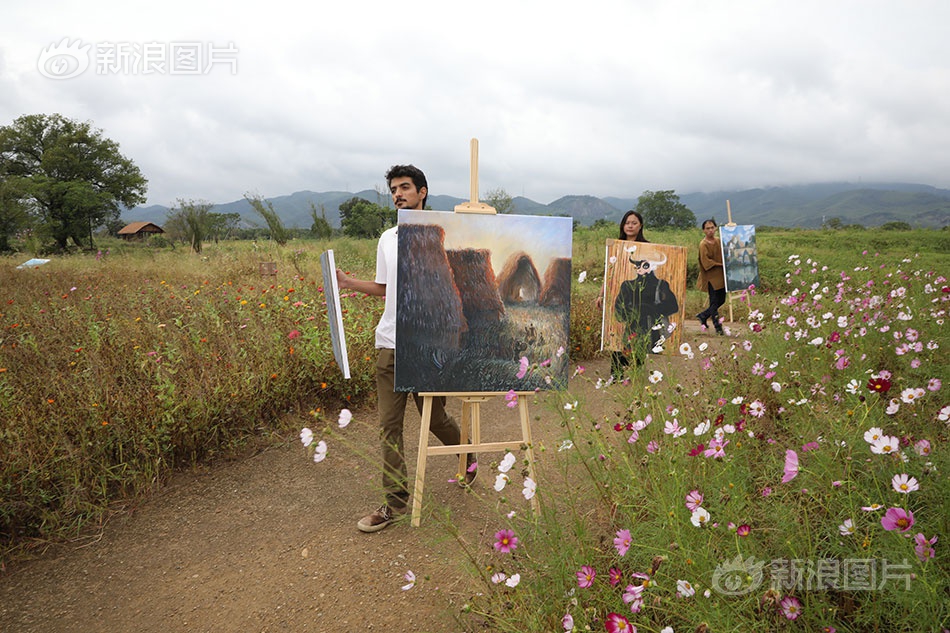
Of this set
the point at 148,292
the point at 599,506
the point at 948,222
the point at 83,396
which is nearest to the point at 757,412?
the point at 599,506

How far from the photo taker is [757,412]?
184cm

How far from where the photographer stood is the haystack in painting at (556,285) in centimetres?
273

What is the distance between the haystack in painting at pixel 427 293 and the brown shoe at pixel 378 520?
0.90 meters

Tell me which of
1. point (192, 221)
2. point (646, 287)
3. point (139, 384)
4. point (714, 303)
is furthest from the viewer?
point (192, 221)

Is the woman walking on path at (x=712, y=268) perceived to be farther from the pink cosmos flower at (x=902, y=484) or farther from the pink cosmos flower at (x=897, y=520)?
the pink cosmos flower at (x=897, y=520)

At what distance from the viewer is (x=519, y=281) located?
107 inches

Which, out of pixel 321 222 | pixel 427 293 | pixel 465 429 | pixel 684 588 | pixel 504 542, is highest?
pixel 321 222

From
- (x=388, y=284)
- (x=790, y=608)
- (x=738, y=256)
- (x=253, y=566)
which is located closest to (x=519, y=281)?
(x=388, y=284)

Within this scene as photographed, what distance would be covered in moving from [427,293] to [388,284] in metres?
0.22

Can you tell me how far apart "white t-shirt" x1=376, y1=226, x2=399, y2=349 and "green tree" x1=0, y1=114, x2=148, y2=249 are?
31.9 meters

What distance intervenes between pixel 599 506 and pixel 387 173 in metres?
1.93

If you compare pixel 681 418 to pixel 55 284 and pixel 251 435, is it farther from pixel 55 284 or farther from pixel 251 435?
pixel 55 284

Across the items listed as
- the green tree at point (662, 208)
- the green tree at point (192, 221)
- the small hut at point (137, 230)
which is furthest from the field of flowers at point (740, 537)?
the small hut at point (137, 230)

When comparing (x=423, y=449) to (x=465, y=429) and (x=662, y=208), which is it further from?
(x=662, y=208)
